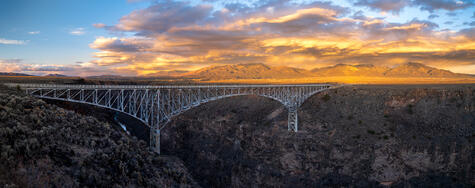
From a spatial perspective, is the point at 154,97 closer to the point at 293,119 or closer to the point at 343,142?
the point at 293,119

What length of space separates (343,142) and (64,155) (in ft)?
145

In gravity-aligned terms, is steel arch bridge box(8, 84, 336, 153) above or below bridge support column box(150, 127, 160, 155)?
above

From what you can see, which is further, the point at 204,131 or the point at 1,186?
the point at 204,131

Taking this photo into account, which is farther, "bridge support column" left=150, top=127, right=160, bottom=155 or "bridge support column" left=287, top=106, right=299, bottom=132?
"bridge support column" left=287, top=106, right=299, bottom=132

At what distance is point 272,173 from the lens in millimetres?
45750

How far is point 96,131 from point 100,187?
665 cm

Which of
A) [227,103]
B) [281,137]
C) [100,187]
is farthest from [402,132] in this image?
[100,187]

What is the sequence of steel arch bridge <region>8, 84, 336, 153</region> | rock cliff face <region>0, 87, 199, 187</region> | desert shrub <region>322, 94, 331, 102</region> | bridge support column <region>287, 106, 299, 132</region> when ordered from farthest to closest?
1. desert shrub <region>322, 94, 331, 102</region>
2. bridge support column <region>287, 106, 299, 132</region>
3. steel arch bridge <region>8, 84, 336, 153</region>
4. rock cliff face <region>0, 87, 199, 187</region>

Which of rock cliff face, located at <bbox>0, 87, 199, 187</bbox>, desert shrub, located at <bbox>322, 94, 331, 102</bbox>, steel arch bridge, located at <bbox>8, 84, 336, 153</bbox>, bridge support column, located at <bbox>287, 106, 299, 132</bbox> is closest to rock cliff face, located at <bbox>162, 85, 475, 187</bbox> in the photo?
desert shrub, located at <bbox>322, 94, 331, 102</bbox>

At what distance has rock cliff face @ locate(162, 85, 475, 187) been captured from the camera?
40.5 meters

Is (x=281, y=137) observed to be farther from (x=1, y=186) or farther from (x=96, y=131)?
(x=1, y=186)

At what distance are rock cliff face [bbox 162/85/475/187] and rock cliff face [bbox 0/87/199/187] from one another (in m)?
31.5

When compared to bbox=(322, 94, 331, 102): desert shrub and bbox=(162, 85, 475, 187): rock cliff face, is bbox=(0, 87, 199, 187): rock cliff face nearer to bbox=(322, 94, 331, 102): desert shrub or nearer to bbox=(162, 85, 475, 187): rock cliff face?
bbox=(162, 85, 475, 187): rock cliff face

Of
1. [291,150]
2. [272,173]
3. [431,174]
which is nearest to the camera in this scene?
[431,174]
